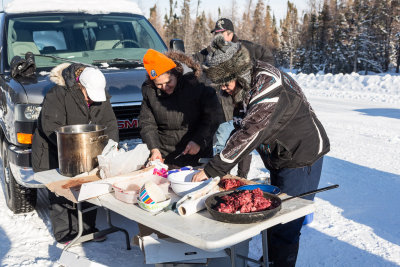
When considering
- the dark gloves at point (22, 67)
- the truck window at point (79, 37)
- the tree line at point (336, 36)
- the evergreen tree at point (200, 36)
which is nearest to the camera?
the dark gloves at point (22, 67)

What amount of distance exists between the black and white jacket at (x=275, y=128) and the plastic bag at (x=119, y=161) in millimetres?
717

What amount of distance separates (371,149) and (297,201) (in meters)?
5.56

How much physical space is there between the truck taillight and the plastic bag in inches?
53.7

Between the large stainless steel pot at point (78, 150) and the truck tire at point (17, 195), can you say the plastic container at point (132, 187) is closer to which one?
the large stainless steel pot at point (78, 150)

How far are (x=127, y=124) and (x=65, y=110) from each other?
873 mm

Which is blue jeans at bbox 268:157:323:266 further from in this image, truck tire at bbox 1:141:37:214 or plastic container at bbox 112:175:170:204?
truck tire at bbox 1:141:37:214

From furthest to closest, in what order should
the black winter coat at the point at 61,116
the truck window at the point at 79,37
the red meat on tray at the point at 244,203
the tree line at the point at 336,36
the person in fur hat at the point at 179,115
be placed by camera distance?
the tree line at the point at 336,36, the truck window at the point at 79,37, the person in fur hat at the point at 179,115, the black winter coat at the point at 61,116, the red meat on tray at the point at 244,203

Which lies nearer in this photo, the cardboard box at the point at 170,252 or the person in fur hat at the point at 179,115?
the cardboard box at the point at 170,252

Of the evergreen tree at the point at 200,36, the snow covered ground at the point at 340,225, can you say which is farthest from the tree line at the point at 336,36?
the snow covered ground at the point at 340,225

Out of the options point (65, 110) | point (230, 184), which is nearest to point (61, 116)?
point (65, 110)

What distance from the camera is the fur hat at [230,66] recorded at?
250 centimetres

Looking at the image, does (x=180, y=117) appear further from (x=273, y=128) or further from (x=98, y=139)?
(x=273, y=128)

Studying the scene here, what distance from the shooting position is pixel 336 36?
141 ft

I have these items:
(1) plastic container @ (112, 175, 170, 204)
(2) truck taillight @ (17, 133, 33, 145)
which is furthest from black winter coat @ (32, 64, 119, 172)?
(1) plastic container @ (112, 175, 170, 204)
